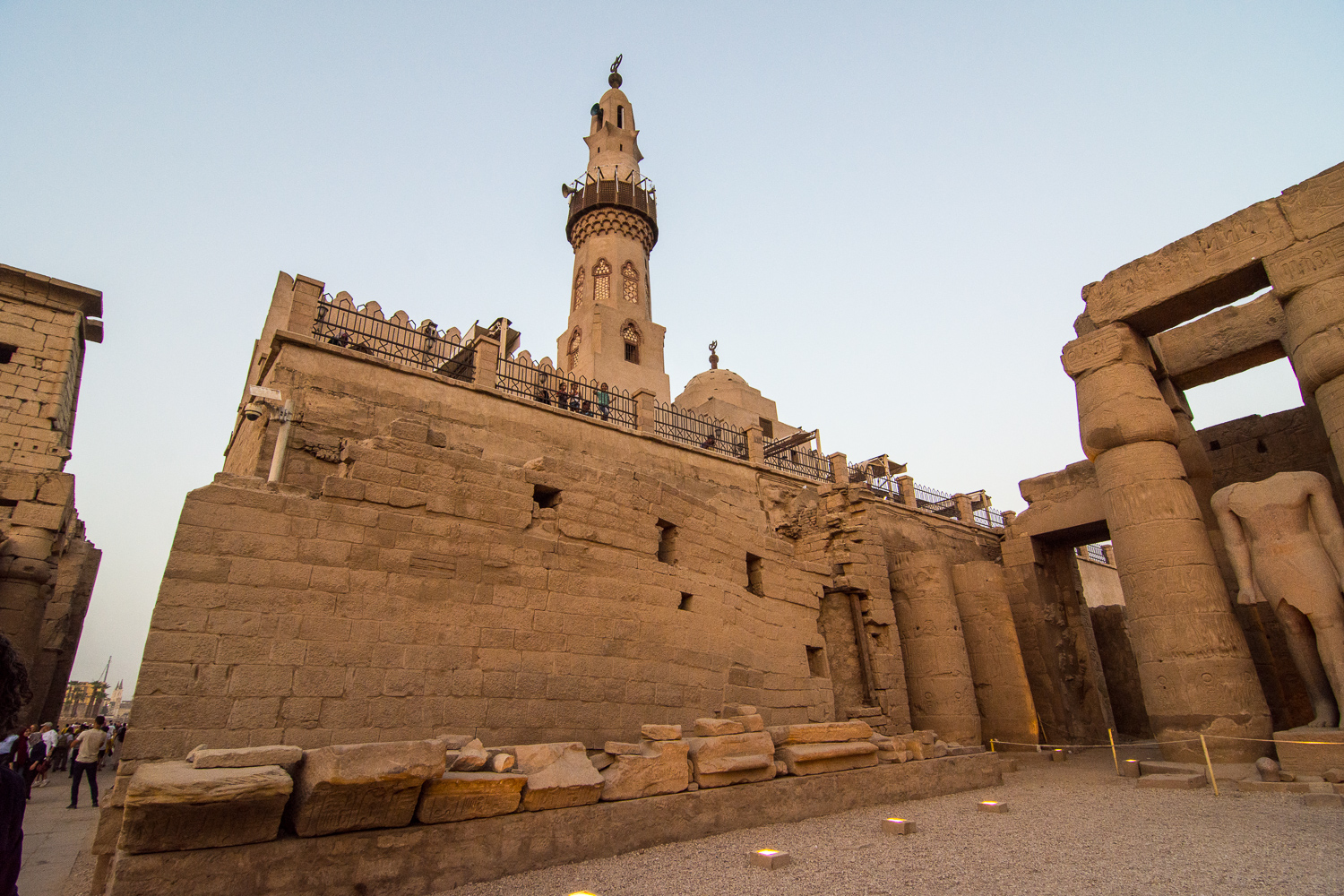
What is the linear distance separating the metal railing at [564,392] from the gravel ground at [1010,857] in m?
11.3

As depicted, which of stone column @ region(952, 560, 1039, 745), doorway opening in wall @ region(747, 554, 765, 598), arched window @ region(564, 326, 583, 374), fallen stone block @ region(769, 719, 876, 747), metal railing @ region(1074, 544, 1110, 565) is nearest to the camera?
fallen stone block @ region(769, 719, 876, 747)

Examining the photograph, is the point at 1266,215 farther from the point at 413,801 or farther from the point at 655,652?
the point at 413,801

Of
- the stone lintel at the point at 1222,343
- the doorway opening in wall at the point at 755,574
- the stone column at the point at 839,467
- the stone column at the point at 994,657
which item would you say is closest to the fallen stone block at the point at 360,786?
the doorway opening in wall at the point at 755,574

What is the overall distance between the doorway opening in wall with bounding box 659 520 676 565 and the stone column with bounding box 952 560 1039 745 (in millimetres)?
7427

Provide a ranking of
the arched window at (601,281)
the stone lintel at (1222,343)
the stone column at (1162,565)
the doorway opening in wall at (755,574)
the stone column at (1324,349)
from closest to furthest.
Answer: the stone column at (1324,349) → the stone column at (1162,565) → the doorway opening in wall at (755,574) → the stone lintel at (1222,343) → the arched window at (601,281)

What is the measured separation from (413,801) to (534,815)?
773mm

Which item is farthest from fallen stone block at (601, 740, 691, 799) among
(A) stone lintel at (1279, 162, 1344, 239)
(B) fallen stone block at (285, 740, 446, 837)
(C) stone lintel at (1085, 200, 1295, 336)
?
(A) stone lintel at (1279, 162, 1344, 239)

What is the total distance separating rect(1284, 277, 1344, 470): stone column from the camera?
802cm

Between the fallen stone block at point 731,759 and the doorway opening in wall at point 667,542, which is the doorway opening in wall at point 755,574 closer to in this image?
the doorway opening in wall at point 667,542

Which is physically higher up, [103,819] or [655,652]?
[655,652]

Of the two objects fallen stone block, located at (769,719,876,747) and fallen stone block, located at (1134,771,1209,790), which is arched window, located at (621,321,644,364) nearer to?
fallen stone block, located at (769,719,876,747)

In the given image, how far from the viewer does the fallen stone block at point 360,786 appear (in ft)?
11.2

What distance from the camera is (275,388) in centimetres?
1180

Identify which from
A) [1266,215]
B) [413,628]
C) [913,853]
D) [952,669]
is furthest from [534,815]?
[1266,215]
